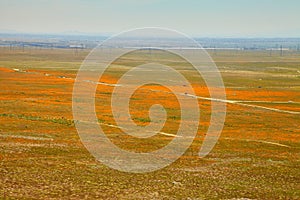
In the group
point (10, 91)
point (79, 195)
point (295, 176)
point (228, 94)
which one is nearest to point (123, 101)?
point (10, 91)

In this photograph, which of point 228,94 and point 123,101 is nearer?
point 123,101

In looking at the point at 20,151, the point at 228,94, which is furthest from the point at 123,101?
the point at 20,151

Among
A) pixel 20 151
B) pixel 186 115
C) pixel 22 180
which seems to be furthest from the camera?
pixel 186 115

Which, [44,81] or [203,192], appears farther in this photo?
[44,81]

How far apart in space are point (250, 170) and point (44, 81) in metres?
85.3

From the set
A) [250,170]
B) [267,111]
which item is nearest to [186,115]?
[267,111]

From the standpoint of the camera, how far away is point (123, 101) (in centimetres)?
8206

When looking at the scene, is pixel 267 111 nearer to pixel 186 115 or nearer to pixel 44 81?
pixel 186 115

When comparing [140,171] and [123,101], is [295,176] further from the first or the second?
[123,101]

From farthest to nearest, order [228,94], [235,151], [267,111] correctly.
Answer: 1. [228,94]
2. [267,111]
3. [235,151]

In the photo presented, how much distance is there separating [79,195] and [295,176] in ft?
50.5

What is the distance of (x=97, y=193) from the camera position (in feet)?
86.1

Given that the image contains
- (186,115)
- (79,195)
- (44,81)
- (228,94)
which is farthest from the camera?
(44,81)

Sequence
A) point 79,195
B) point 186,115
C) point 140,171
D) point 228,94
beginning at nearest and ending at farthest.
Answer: point 79,195 < point 140,171 < point 186,115 < point 228,94
